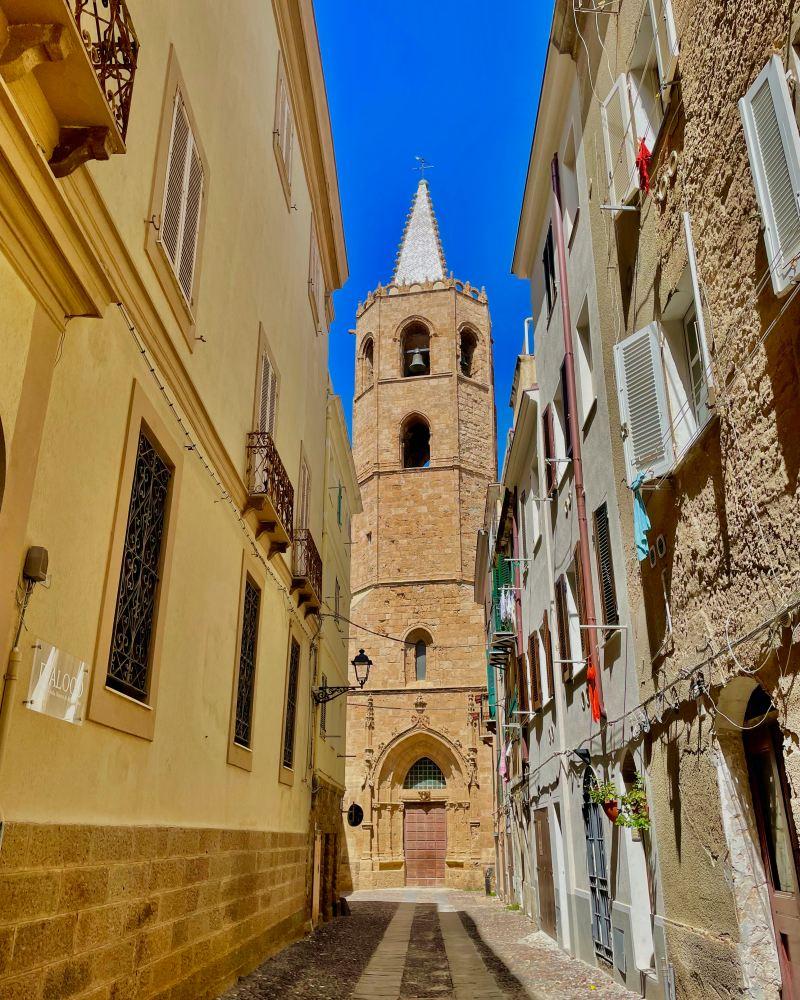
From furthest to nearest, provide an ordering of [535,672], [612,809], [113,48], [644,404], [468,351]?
[468,351]
[535,672]
[612,809]
[644,404]
[113,48]

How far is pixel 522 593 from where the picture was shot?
18.1 m

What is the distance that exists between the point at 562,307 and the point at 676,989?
8486 millimetres

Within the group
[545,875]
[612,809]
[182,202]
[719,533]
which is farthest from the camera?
[545,875]

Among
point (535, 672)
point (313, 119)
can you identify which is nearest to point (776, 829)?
Result: point (535, 672)

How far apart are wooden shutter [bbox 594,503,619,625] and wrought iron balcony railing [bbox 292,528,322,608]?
4875 mm

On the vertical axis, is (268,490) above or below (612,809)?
above

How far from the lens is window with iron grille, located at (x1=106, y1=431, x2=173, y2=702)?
18.8ft

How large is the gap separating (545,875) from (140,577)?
1092 centimetres

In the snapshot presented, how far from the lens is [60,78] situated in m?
4.19

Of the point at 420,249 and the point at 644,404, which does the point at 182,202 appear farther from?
the point at 420,249

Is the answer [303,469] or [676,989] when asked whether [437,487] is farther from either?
[676,989]

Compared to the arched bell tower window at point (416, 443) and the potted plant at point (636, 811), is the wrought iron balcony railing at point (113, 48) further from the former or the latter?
the arched bell tower window at point (416, 443)

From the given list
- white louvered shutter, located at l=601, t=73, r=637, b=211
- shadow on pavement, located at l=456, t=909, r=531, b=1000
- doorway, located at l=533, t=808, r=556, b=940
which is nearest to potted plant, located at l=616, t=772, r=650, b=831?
shadow on pavement, located at l=456, t=909, r=531, b=1000

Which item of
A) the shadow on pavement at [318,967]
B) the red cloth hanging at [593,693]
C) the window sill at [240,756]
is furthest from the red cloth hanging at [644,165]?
the shadow on pavement at [318,967]
